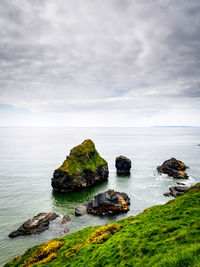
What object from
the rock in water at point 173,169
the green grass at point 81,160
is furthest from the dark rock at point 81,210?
the rock in water at point 173,169

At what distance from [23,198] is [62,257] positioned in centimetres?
4839

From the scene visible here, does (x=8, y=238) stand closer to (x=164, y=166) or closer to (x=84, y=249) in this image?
(x=84, y=249)

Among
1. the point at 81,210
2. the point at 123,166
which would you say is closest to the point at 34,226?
the point at 81,210

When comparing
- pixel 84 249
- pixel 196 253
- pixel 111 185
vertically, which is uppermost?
pixel 196 253

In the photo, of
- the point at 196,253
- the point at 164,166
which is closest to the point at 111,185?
the point at 164,166

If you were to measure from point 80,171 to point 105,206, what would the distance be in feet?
89.9

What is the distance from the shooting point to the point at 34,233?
40750 mm

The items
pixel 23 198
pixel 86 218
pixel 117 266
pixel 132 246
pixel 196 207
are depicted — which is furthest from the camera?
pixel 23 198

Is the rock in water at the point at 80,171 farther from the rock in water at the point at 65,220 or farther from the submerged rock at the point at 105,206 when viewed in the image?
the rock in water at the point at 65,220

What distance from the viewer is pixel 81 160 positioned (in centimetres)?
8131

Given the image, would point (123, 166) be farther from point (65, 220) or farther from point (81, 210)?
point (65, 220)

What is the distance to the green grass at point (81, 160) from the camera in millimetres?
75062

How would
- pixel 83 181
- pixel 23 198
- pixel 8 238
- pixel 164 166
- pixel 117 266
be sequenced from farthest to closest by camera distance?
1. pixel 164 166
2. pixel 83 181
3. pixel 23 198
4. pixel 8 238
5. pixel 117 266

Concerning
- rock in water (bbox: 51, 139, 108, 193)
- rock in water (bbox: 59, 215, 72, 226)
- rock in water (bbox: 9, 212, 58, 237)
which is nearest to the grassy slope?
rock in water (bbox: 9, 212, 58, 237)
